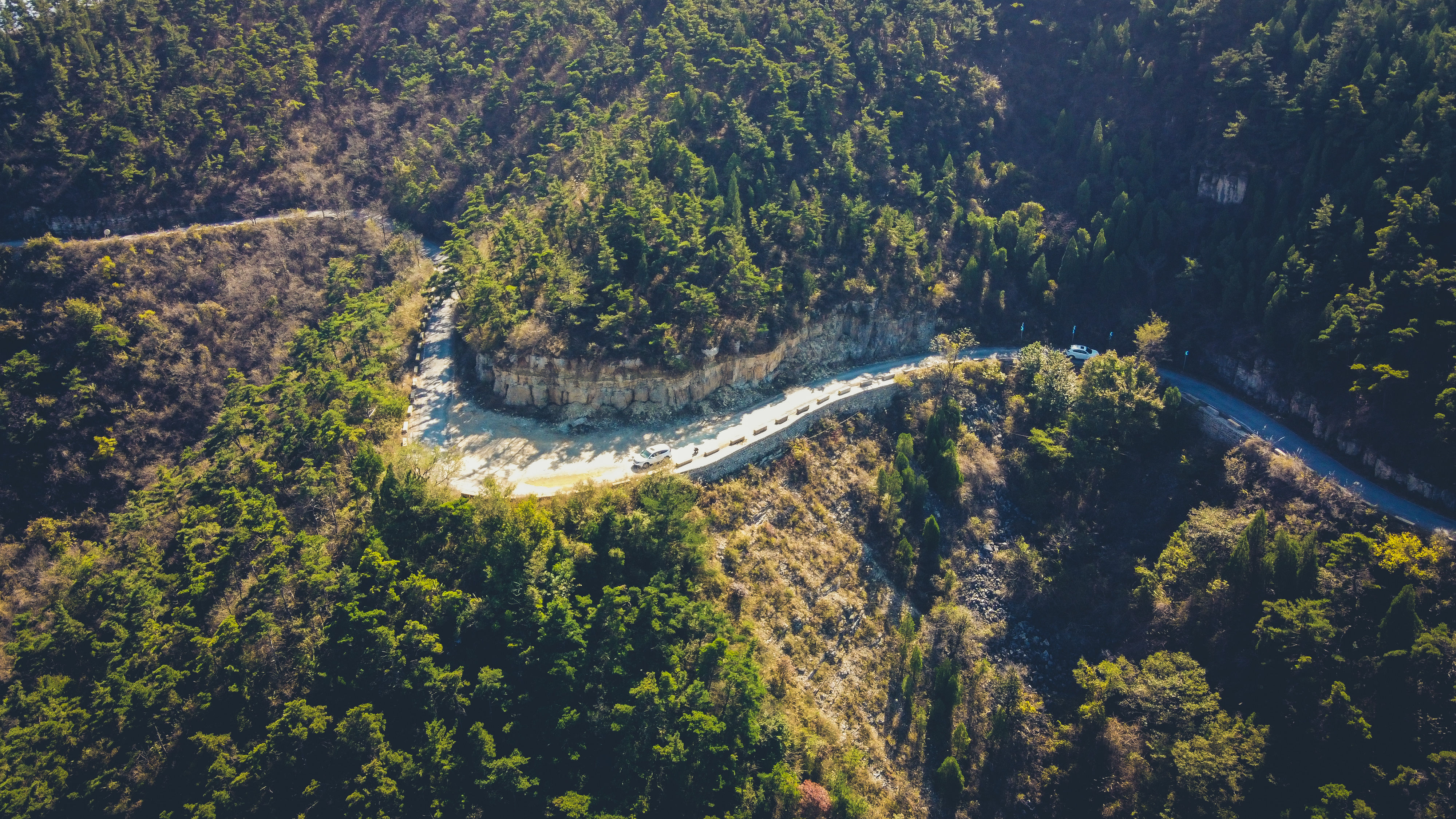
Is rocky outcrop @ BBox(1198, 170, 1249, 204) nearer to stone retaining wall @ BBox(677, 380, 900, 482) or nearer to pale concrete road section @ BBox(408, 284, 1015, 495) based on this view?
stone retaining wall @ BBox(677, 380, 900, 482)

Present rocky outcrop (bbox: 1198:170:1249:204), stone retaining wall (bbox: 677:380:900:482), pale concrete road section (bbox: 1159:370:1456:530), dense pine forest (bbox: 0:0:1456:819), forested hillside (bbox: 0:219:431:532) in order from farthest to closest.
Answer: rocky outcrop (bbox: 1198:170:1249:204) → forested hillside (bbox: 0:219:431:532) → stone retaining wall (bbox: 677:380:900:482) → pale concrete road section (bbox: 1159:370:1456:530) → dense pine forest (bbox: 0:0:1456:819)

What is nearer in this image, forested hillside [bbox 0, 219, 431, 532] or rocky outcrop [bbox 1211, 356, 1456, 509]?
rocky outcrop [bbox 1211, 356, 1456, 509]

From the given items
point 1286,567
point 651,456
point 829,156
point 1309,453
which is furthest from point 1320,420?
point 651,456

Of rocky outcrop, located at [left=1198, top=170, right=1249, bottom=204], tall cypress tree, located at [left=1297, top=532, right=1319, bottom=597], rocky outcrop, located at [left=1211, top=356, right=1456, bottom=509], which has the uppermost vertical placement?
rocky outcrop, located at [left=1198, top=170, right=1249, bottom=204]

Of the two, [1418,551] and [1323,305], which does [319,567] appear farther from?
[1323,305]

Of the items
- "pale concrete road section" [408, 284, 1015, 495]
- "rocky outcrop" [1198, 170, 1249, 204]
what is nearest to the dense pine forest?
"rocky outcrop" [1198, 170, 1249, 204]

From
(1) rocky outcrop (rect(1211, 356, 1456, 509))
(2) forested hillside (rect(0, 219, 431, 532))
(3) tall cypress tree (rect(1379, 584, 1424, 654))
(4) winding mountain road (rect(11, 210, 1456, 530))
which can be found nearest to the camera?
(3) tall cypress tree (rect(1379, 584, 1424, 654))

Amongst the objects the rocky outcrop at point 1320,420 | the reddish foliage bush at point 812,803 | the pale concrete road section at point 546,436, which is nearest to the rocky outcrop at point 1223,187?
the rocky outcrop at point 1320,420

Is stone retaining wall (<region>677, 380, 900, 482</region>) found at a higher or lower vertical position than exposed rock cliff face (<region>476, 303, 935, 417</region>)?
lower
